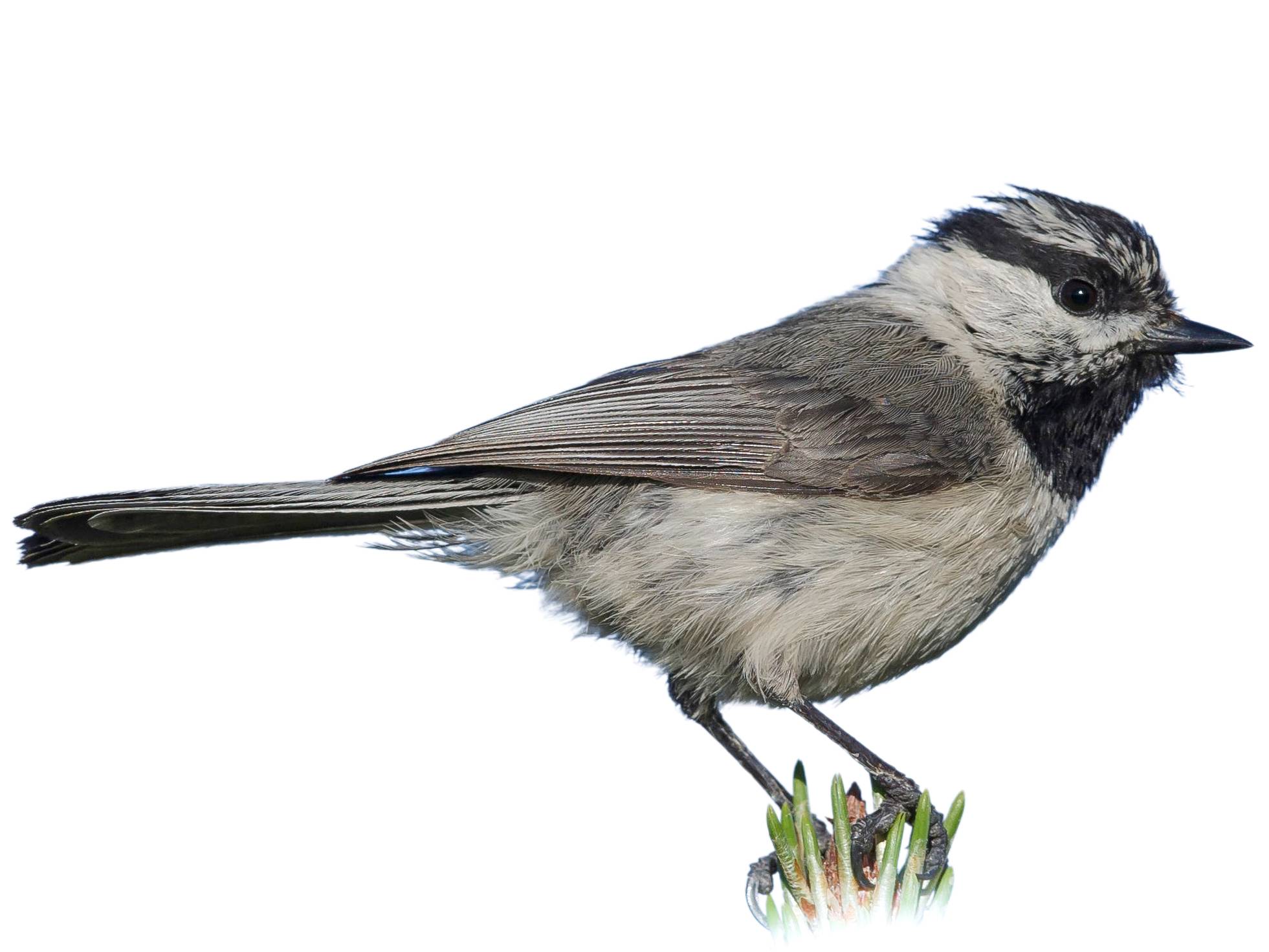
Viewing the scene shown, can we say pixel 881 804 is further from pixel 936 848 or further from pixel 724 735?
pixel 724 735

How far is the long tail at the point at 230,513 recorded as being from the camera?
3.79 m

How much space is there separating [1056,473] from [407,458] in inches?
87.5

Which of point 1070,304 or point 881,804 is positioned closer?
point 881,804

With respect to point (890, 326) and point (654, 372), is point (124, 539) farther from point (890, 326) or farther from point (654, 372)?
point (890, 326)

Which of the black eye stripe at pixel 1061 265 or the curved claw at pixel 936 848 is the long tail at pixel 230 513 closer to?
the curved claw at pixel 936 848

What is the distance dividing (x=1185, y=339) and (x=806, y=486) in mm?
1428

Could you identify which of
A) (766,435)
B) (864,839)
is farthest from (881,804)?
(766,435)

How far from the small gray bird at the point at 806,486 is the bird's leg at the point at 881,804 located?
10 millimetres

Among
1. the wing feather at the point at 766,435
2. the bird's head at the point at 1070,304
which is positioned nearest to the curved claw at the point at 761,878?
the wing feather at the point at 766,435

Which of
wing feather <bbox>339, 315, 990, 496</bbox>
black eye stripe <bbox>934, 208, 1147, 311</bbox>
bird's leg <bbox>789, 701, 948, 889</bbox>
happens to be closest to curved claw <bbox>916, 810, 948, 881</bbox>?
bird's leg <bbox>789, 701, 948, 889</bbox>

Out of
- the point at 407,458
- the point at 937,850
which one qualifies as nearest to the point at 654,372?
the point at 407,458

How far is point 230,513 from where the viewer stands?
3.88 metres

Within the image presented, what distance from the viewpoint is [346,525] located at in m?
4.22

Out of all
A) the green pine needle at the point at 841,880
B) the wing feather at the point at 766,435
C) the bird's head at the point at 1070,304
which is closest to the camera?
the green pine needle at the point at 841,880
